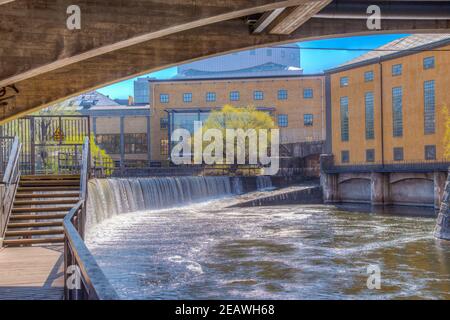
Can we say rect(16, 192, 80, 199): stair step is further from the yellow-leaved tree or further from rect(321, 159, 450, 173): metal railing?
the yellow-leaved tree

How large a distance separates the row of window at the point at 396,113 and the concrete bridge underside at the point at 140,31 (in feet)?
90.8

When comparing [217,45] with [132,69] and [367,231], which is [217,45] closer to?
[132,69]

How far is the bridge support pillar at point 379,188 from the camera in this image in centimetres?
4109

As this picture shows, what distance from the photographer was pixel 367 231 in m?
24.0

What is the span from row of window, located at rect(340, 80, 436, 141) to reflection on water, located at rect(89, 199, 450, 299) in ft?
47.9

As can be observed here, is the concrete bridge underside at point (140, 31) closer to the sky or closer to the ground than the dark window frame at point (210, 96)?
closer to the ground

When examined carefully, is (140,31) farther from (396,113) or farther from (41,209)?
(396,113)

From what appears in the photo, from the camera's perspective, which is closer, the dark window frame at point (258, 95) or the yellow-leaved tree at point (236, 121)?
the yellow-leaved tree at point (236, 121)

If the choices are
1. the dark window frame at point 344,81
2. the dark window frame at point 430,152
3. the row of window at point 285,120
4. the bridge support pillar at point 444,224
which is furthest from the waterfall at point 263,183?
the bridge support pillar at point 444,224

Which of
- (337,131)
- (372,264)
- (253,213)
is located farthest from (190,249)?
(337,131)

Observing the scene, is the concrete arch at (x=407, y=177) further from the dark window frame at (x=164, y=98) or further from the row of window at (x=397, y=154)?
the dark window frame at (x=164, y=98)

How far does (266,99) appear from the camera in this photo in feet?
220

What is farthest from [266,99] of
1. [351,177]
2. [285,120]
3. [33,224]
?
[33,224]

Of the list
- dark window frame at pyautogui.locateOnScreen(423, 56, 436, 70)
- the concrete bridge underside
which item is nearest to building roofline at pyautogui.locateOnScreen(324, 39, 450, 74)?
dark window frame at pyautogui.locateOnScreen(423, 56, 436, 70)
